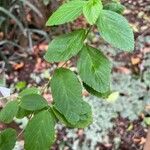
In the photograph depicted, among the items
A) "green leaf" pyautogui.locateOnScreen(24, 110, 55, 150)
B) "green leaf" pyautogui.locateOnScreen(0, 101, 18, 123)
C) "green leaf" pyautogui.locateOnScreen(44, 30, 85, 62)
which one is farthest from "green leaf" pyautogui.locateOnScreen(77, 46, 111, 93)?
"green leaf" pyautogui.locateOnScreen(0, 101, 18, 123)

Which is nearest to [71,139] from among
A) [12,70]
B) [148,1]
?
[12,70]

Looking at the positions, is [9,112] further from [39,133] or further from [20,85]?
[20,85]

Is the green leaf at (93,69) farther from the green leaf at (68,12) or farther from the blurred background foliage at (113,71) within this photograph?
the blurred background foliage at (113,71)

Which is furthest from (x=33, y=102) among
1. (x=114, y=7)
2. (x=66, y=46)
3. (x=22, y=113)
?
(x=114, y=7)

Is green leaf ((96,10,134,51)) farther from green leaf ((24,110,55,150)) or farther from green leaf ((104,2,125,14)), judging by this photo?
green leaf ((24,110,55,150))

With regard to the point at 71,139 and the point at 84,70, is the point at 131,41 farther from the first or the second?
the point at 71,139

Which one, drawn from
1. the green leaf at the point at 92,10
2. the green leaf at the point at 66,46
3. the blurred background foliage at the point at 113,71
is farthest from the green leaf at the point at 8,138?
the blurred background foliage at the point at 113,71
